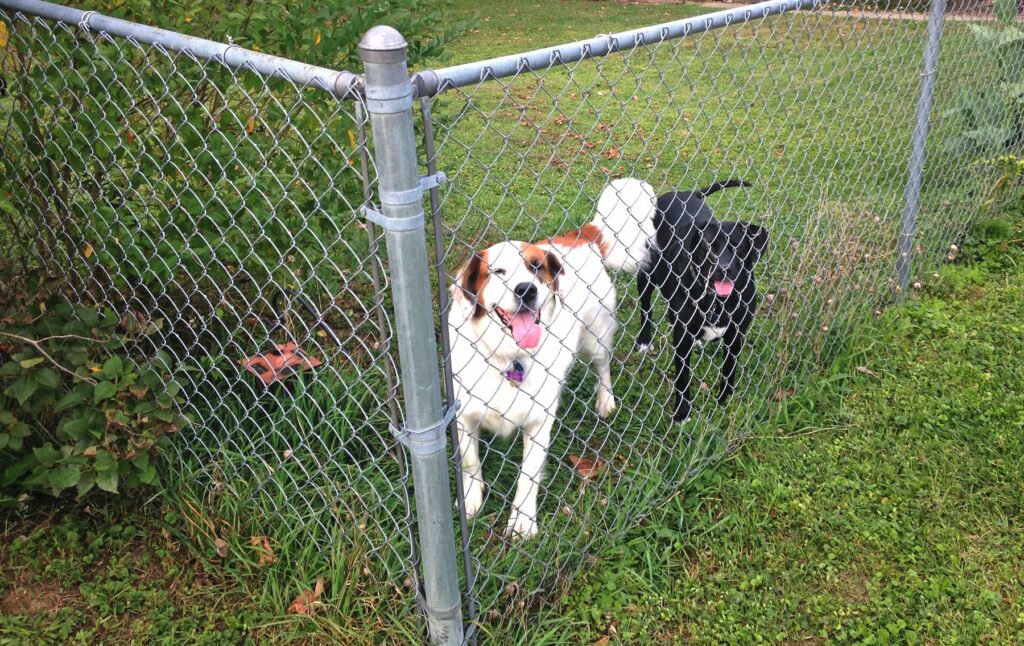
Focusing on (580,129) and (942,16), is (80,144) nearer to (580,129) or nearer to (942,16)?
(942,16)

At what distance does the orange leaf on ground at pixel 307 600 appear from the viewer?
2.29 meters

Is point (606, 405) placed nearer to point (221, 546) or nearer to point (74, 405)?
point (221, 546)

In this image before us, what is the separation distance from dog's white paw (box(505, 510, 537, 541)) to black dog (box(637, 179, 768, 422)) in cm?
95

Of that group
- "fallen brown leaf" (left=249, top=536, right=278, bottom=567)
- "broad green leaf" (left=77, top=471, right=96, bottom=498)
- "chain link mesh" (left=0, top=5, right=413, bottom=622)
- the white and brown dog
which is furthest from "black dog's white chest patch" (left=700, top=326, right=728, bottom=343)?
"broad green leaf" (left=77, top=471, right=96, bottom=498)

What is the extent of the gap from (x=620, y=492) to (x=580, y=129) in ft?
17.9

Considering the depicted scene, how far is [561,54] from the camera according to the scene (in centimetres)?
193

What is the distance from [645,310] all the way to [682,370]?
680 millimetres

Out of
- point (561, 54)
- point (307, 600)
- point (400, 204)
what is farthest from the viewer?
point (307, 600)

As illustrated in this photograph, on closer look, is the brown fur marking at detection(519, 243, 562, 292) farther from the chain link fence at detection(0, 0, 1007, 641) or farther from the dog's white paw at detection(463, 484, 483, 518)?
the dog's white paw at detection(463, 484, 483, 518)

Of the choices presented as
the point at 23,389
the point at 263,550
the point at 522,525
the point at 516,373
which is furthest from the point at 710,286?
the point at 23,389

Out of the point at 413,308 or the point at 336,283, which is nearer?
the point at 413,308

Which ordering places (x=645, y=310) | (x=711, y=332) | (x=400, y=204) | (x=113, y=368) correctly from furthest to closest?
(x=645, y=310) < (x=711, y=332) < (x=113, y=368) < (x=400, y=204)

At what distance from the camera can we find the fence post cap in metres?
1.44

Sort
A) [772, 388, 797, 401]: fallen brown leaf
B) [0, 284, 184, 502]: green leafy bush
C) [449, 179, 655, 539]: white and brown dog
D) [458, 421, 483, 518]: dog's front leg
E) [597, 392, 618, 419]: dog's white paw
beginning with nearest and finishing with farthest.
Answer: [0, 284, 184, 502]: green leafy bush
[449, 179, 655, 539]: white and brown dog
[458, 421, 483, 518]: dog's front leg
[772, 388, 797, 401]: fallen brown leaf
[597, 392, 618, 419]: dog's white paw
